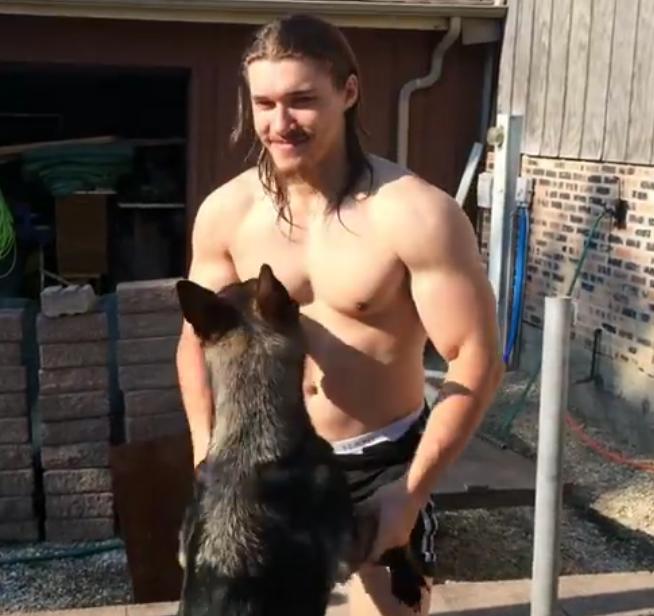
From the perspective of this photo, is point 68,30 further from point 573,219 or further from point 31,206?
point 573,219

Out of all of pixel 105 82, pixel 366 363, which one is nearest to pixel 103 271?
pixel 105 82

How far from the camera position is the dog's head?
2.58m

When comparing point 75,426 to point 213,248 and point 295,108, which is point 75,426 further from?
point 295,108

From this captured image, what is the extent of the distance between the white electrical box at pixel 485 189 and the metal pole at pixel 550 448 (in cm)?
663

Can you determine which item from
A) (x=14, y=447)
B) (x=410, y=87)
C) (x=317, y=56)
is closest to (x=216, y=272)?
(x=317, y=56)

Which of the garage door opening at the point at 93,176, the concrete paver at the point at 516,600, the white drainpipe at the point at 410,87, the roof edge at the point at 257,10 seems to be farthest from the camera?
the garage door opening at the point at 93,176

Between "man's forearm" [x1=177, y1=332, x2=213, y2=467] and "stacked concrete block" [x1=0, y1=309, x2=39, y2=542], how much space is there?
2781mm

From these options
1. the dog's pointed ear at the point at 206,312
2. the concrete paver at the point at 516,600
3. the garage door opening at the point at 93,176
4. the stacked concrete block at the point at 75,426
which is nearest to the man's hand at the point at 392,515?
the dog's pointed ear at the point at 206,312

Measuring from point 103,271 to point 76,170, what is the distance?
52.3 inches

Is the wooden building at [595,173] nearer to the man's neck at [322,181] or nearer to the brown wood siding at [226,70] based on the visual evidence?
the brown wood siding at [226,70]

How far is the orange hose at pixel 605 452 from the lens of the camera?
728 centimetres

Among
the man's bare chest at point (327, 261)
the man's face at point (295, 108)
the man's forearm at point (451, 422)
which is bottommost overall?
the man's forearm at point (451, 422)

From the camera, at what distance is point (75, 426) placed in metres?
5.67

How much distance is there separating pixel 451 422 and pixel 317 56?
897mm
